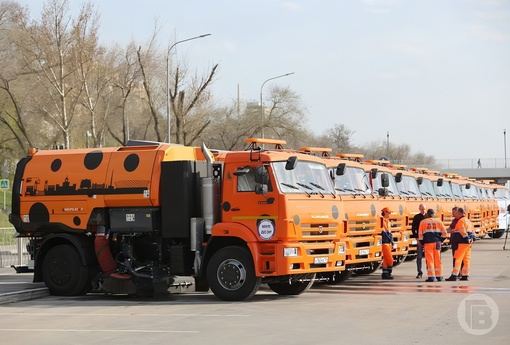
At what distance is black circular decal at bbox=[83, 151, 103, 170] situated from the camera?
18.2m

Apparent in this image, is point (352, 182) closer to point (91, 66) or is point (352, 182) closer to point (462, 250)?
point (462, 250)

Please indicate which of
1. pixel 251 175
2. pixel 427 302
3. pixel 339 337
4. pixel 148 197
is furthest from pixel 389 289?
pixel 339 337

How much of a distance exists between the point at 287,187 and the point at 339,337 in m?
5.35

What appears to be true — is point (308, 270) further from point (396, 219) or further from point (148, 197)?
point (396, 219)

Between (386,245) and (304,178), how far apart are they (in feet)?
15.4

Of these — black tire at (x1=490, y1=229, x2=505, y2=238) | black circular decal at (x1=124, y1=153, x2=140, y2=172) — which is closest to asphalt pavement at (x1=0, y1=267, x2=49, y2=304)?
black circular decal at (x1=124, y1=153, x2=140, y2=172)

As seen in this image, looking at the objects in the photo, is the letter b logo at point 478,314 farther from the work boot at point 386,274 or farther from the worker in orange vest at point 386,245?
the work boot at point 386,274

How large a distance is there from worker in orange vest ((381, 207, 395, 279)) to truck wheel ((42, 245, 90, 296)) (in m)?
7.12

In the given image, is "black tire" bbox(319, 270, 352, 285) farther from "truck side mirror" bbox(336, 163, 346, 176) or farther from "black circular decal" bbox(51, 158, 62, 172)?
"black circular decal" bbox(51, 158, 62, 172)

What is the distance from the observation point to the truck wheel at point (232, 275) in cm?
1625

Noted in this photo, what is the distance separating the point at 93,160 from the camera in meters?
18.3

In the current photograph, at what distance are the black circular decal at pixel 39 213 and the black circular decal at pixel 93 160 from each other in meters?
1.45

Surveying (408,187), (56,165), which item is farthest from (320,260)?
(408,187)

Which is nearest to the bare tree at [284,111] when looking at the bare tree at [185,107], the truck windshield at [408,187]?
the bare tree at [185,107]
